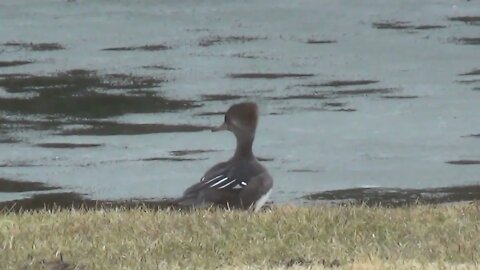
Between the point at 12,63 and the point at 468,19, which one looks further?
the point at 468,19

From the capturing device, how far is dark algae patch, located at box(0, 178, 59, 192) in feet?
36.9

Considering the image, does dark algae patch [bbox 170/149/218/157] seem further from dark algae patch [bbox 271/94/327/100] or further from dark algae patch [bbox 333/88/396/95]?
A: dark algae patch [bbox 333/88/396/95]

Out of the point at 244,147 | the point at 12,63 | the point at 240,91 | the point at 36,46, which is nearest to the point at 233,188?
the point at 244,147

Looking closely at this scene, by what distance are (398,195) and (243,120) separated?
2.29 metres

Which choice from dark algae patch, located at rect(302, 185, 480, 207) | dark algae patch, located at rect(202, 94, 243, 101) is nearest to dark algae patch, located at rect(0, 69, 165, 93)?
dark algae patch, located at rect(202, 94, 243, 101)

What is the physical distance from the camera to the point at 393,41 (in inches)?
710

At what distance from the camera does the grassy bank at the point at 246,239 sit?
22.8 feet

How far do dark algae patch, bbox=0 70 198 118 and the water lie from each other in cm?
3

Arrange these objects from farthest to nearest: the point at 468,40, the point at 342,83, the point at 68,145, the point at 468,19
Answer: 1. the point at 468,19
2. the point at 468,40
3. the point at 342,83
4. the point at 68,145

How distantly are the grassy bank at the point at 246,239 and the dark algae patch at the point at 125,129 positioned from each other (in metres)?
4.77

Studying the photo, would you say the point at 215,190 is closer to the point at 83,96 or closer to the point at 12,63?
the point at 83,96

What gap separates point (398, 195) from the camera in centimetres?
1107

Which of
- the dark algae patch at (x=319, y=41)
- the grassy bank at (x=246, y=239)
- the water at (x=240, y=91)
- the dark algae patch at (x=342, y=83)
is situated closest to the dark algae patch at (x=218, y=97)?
the water at (x=240, y=91)

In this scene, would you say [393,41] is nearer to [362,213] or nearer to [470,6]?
[470,6]
